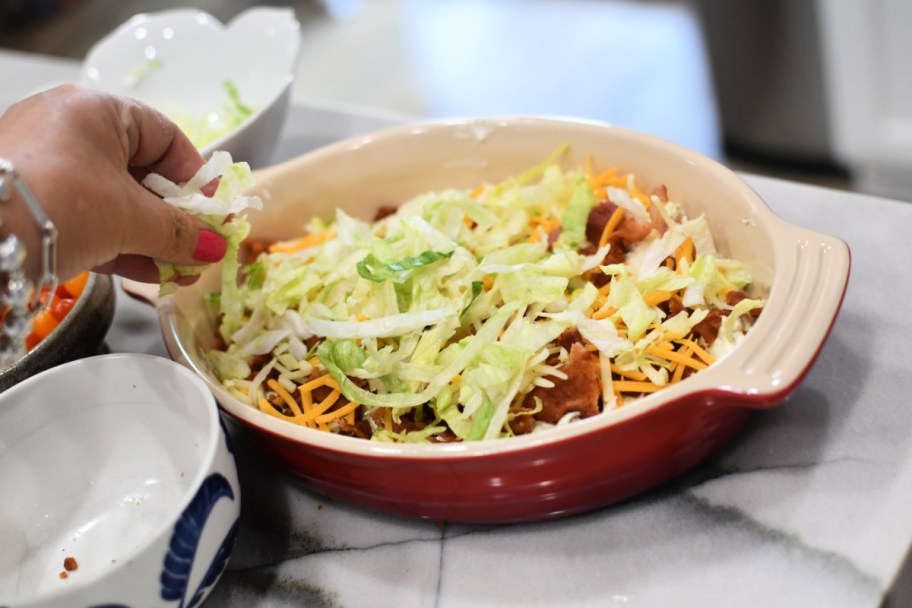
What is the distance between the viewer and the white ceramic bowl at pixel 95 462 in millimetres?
1021

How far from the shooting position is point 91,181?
893 mm

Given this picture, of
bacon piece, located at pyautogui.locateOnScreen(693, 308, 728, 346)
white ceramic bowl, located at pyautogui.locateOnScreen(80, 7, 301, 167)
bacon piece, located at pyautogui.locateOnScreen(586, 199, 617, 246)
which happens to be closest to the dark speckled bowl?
white ceramic bowl, located at pyautogui.locateOnScreen(80, 7, 301, 167)

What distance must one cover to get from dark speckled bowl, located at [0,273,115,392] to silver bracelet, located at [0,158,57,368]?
0.90 feet

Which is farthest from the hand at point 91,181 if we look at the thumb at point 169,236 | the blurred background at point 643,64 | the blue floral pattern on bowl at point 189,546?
the blurred background at point 643,64

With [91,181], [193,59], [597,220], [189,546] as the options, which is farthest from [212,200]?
[193,59]

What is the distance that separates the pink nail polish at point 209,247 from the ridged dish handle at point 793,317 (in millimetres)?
→ 627

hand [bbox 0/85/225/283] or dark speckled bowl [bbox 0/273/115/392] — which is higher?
hand [bbox 0/85/225/283]

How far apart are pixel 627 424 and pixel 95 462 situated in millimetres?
672

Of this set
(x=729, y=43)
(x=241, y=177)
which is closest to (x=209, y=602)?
(x=241, y=177)

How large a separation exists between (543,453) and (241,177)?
0.54 meters

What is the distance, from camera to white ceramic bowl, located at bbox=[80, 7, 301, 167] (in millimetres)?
1739

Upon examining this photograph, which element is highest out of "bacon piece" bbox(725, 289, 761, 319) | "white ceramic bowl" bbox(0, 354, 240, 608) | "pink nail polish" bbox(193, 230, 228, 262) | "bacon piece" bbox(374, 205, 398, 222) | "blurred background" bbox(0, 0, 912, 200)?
"pink nail polish" bbox(193, 230, 228, 262)

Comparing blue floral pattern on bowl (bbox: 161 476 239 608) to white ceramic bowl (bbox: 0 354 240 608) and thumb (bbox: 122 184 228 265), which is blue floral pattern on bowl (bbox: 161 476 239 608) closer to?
white ceramic bowl (bbox: 0 354 240 608)

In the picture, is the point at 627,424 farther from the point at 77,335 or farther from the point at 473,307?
the point at 77,335
